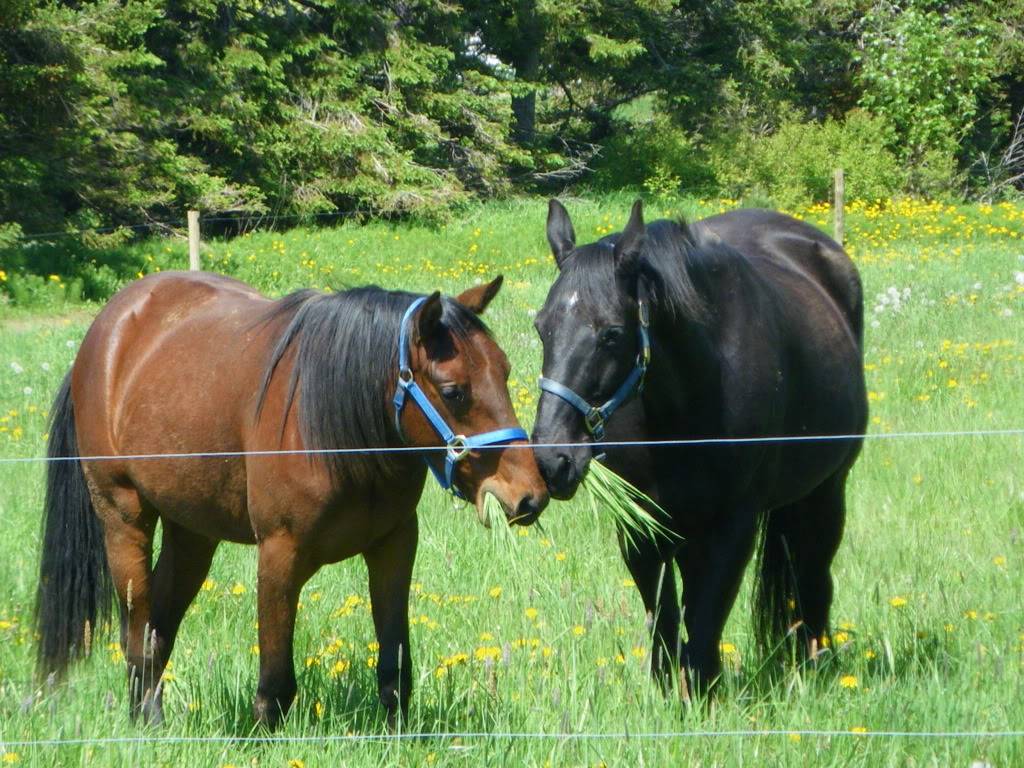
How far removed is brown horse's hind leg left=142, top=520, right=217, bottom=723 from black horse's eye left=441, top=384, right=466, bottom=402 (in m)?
1.65

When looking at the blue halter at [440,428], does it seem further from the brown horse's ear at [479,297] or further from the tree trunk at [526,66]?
the tree trunk at [526,66]

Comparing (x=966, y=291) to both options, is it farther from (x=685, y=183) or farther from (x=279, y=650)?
(x=685, y=183)

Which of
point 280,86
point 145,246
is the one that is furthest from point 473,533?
point 280,86

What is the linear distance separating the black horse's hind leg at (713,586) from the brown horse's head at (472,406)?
42.6 inches

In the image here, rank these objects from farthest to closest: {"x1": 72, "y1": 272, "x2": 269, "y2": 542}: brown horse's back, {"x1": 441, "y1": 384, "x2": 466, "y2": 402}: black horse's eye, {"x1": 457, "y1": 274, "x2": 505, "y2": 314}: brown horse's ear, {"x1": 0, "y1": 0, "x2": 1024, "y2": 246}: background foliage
Result: {"x1": 0, "y1": 0, "x2": 1024, "y2": 246}: background foliage
{"x1": 72, "y1": 272, "x2": 269, "y2": 542}: brown horse's back
{"x1": 457, "y1": 274, "x2": 505, "y2": 314}: brown horse's ear
{"x1": 441, "y1": 384, "x2": 466, "y2": 402}: black horse's eye

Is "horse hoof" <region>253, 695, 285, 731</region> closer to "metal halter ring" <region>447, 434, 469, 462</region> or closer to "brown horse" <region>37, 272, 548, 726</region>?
"brown horse" <region>37, 272, 548, 726</region>

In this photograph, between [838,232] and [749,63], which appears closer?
[838,232]

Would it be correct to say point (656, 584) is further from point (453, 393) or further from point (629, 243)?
point (453, 393)

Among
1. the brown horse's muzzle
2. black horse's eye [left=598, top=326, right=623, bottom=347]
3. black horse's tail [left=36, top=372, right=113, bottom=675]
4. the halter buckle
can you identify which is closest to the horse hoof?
the brown horse's muzzle

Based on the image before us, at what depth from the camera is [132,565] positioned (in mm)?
4660

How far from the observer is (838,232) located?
16.0 metres

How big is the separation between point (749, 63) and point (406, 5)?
9.02m

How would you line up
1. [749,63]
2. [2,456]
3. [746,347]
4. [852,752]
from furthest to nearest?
[749,63]
[2,456]
[746,347]
[852,752]

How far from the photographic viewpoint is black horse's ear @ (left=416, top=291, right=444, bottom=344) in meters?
3.57
